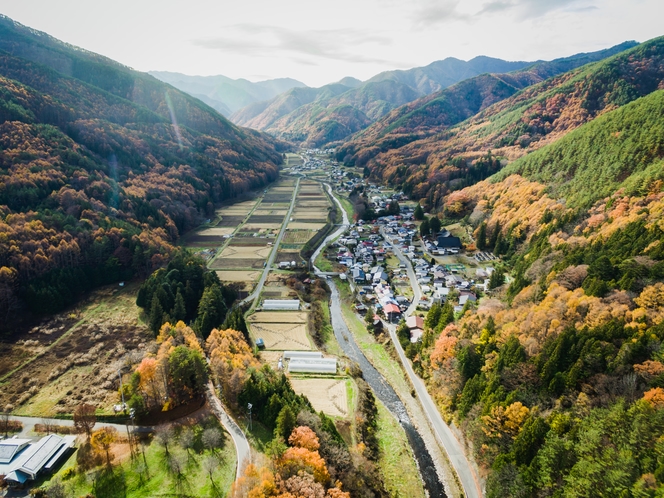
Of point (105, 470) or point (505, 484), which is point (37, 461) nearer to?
point (105, 470)

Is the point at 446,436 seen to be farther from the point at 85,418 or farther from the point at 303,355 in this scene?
the point at 85,418

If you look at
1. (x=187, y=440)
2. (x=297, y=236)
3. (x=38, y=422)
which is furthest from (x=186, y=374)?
(x=297, y=236)

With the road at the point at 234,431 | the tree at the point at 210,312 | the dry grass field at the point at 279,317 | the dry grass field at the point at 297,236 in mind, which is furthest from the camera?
the dry grass field at the point at 297,236


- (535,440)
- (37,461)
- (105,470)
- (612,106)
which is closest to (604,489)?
(535,440)

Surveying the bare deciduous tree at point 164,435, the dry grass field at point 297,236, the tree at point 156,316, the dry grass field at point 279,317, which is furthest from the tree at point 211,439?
the dry grass field at point 297,236

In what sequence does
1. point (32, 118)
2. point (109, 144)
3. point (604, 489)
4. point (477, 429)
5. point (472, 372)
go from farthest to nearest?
point (109, 144), point (32, 118), point (472, 372), point (477, 429), point (604, 489)

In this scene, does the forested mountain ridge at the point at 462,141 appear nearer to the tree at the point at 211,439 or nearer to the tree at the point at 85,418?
the tree at the point at 211,439
